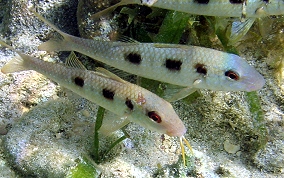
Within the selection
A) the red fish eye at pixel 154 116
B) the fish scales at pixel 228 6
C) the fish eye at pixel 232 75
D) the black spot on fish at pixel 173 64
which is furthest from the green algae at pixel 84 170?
the fish scales at pixel 228 6

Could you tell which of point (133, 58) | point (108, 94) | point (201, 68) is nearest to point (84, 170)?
point (108, 94)

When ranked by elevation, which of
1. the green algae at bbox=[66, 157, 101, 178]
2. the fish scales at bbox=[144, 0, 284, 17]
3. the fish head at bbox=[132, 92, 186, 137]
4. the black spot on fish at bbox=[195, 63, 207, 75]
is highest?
the fish scales at bbox=[144, 0, 284, 17]

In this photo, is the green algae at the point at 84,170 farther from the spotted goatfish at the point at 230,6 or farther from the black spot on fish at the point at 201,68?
the spotted goatfish at the point at 230,6

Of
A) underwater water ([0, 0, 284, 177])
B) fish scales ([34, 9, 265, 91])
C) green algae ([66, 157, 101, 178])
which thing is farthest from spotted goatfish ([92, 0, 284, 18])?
green algae ([66, 157, 101, 178])

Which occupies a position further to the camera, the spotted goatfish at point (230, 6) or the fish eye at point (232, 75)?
the spotted goatfish at point (230, 6)

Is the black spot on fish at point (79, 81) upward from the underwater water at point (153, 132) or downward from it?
upward

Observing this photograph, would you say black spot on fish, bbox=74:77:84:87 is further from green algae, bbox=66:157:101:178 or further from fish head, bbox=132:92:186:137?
green algae, bbox=66:157:101:178

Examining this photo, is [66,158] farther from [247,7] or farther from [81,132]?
[247,7]

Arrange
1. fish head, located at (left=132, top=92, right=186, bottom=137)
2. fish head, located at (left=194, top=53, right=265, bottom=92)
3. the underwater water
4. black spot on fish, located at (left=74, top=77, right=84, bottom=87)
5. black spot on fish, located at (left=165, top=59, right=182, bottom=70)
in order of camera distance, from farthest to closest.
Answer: the underwater water, black spot on fish, located at (left=74, top=77, right=84, bottom=87), black spot on fish, located at (left=165, top=59, right=182, bottom=70), fish head, located at (left=194, top=53, right=265, bottom=92), fish head, located at (left=132, top=92, right=186, bottom=137)
